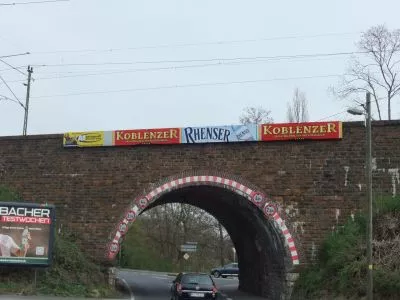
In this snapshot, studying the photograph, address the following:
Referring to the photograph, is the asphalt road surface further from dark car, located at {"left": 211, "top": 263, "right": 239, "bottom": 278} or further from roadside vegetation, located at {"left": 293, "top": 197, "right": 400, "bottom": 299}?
dark car, located at {"left": 211, "top": 263, "right": 239, "bottom": 278}

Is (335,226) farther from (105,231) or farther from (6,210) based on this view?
(6,210)

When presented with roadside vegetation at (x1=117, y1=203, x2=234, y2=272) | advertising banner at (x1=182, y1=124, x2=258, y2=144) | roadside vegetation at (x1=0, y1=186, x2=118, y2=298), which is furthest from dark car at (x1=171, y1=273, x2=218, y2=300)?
roadside vegetation at (x1=117, y1=203, x2=234, y2=272)

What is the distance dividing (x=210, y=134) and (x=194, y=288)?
626 centimetres

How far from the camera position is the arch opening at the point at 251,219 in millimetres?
23719

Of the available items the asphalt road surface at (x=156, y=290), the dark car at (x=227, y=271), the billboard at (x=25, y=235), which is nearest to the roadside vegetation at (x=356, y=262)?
the asphalt road surface at (x=156, y=290)

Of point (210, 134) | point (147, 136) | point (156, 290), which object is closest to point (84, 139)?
point (147, 136)

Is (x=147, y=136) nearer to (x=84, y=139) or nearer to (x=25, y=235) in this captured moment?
(x=84, y=139)

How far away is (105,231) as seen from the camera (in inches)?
973

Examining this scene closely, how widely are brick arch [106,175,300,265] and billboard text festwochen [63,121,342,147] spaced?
1.58 meters

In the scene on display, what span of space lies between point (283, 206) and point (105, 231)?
730 centimetres

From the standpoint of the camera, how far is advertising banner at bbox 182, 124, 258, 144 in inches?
951

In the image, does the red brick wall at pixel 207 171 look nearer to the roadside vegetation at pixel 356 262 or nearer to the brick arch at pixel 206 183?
the brick arch at pixel 206 183

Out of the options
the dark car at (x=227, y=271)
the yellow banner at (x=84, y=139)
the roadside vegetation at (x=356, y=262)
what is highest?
the yellow banner at (x=84, y=139)

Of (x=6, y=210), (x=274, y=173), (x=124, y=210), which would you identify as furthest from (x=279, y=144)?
(x=6, y=210)
